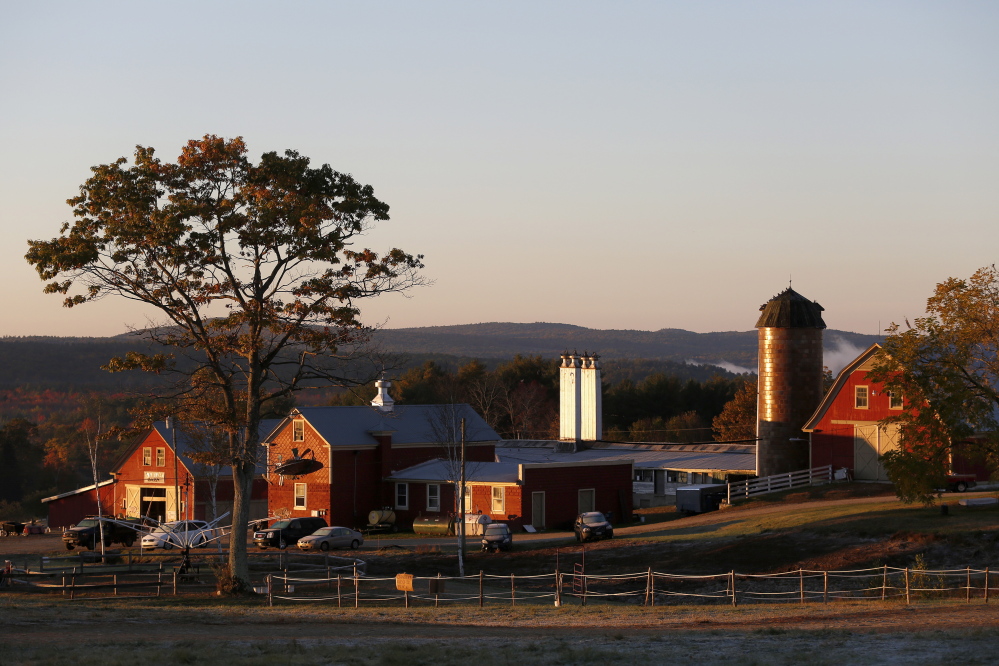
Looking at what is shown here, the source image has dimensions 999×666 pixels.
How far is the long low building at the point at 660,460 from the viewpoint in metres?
63.3

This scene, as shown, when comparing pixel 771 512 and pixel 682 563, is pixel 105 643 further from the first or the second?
pixel 771 512

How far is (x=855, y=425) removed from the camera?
184 ft

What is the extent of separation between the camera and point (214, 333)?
3319cm

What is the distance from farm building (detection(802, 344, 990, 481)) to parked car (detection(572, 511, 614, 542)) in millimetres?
15258

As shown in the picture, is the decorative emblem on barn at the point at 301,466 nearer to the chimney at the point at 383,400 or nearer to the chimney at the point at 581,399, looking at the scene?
the chimney at the point at 383,400

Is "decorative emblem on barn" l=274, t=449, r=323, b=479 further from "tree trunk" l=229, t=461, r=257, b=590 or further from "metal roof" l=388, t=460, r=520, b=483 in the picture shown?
"tree trunk" l=229, t=461, r=257, b=590

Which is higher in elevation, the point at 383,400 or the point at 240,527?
the point at 383,400

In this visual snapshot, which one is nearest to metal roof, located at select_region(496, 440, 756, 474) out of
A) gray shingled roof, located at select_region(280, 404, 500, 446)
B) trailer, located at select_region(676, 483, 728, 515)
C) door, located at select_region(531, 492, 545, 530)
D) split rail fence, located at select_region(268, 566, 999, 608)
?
gray shingled roof, located at select_region(280, 404, 500, 446)

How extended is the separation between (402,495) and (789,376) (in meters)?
21.5

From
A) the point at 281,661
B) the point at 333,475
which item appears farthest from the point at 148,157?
the point at 333,475

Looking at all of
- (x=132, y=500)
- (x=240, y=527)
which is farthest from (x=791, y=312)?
(x=132, y=500)

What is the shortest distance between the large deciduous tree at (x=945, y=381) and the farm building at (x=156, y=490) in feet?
122

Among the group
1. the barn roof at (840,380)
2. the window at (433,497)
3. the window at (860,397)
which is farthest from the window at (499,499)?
the window at (860,397)

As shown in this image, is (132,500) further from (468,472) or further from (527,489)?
(527,489)
